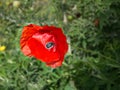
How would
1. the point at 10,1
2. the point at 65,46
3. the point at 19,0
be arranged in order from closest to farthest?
the point at 65,46
the point at 19,0
the point at 10,1

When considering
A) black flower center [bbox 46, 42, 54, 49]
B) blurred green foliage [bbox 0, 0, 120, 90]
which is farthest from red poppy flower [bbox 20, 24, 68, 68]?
blurred green foliage [bbox 0, 0, 120, 90]

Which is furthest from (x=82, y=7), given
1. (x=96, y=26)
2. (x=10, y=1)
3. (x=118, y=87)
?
(x=10, y=1)

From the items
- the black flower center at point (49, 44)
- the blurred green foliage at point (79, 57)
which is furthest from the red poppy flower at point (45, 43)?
the blurred green foliage at point (79, 57)

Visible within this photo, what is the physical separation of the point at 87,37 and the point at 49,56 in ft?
2.94

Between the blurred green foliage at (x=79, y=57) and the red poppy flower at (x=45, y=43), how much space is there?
109 mm

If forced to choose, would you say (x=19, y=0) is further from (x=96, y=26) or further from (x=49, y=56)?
(x=49, y=56)

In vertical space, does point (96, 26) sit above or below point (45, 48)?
below

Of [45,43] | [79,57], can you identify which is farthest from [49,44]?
[79,57]

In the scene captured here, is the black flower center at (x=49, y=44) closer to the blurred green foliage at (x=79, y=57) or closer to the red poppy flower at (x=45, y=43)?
the red poppy flower at (x=45, y=43)

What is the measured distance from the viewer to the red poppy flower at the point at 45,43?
1.46 meters

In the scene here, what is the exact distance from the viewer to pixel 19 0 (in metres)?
3.58

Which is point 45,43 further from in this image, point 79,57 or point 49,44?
point 79,57

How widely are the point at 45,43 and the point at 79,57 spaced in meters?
0.61

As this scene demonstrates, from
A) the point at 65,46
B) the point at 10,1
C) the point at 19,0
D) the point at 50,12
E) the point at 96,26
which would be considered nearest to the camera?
the point at 65,46
